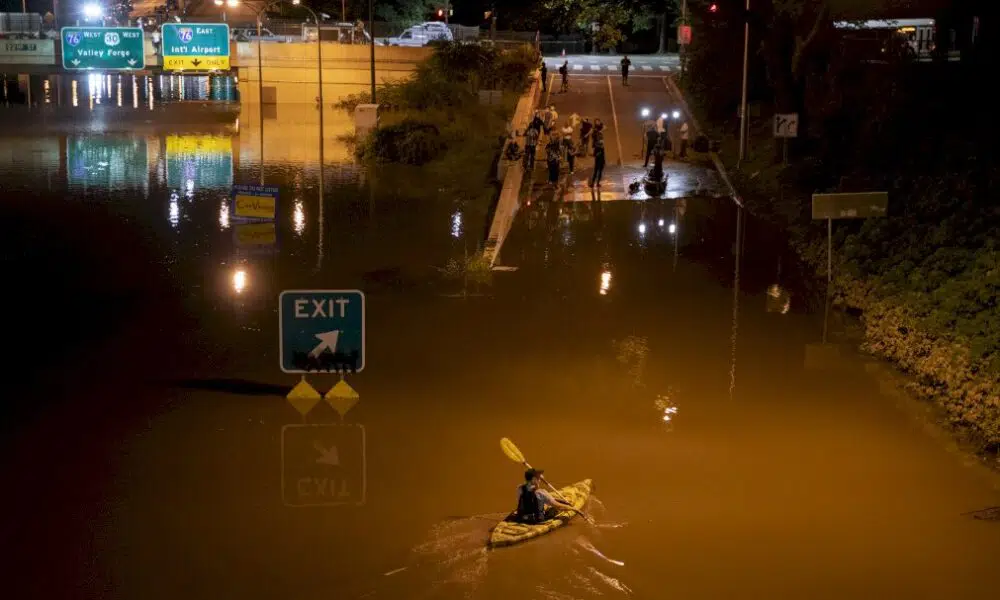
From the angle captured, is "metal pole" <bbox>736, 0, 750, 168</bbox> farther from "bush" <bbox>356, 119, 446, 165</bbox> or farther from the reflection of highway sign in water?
the reflection of highway sign in water

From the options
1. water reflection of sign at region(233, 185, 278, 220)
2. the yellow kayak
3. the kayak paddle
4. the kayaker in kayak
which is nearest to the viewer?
the yellow kayak

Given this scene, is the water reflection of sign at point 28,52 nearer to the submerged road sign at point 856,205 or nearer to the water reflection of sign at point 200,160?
the water reflection of sign at point 200,160

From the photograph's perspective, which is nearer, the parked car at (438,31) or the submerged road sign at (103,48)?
the submerged road sign at (103,48)

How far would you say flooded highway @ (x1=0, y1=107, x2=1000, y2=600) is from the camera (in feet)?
37.0

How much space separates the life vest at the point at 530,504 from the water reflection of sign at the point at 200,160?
1033 inches

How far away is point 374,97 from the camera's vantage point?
52.9m

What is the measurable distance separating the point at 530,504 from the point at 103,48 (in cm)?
A: 4869

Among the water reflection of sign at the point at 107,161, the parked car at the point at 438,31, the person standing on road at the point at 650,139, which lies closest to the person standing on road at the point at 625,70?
the parked car at the point at 438,31

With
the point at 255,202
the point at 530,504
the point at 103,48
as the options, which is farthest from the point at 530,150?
the point at 103,48

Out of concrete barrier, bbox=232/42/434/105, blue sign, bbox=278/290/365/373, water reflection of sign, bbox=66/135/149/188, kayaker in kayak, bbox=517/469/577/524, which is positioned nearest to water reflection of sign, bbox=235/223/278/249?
water reflection of sign, bbox=66/135/149/188

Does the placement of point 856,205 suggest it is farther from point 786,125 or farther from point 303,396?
point 786,125

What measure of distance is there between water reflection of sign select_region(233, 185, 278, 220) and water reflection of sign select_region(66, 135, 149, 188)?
33.3 feet

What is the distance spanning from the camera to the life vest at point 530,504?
38.2 feet

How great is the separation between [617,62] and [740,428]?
52381mm
